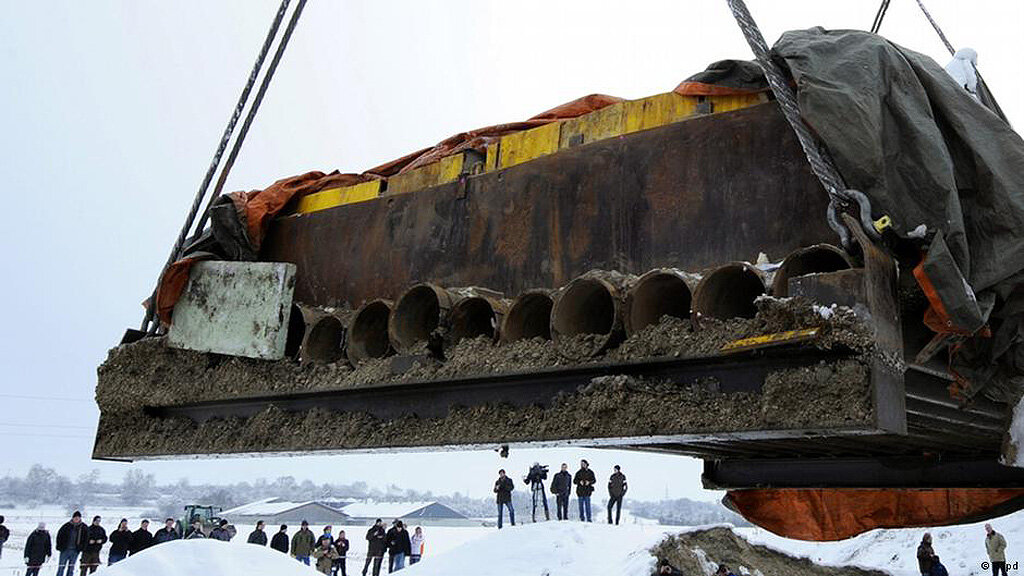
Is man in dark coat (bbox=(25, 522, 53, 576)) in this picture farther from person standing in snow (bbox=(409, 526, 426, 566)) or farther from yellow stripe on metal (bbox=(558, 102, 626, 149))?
yellow stripe on metal (bbox=(558, 102, 626, 149))

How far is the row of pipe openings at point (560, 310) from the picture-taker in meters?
3.05

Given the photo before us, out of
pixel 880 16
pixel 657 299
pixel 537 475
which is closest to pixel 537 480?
pixel 537 475

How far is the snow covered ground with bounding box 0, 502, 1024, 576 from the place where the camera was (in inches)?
341

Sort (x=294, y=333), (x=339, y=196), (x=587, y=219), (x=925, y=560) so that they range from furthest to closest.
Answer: (x=925, y=560)
(x=339, y=196)
(x=294, y=333)
(x=587, y=219)

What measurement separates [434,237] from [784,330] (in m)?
2.18

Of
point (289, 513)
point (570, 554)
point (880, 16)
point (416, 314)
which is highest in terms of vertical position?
point (880, 16)

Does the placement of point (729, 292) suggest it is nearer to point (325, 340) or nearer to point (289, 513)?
point (325, 340)

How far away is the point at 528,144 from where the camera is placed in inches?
174

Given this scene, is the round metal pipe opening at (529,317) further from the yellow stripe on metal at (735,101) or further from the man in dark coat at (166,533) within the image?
the man in dark coat at (166,533)

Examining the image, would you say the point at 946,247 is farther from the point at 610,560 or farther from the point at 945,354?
the point at 610,560

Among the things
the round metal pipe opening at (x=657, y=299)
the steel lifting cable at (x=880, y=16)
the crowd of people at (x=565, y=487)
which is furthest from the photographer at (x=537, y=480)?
the round metal pipe opening at (x=657, y=299)

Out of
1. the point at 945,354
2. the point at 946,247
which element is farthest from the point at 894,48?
the point at 945,354

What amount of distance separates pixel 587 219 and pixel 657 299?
2.30 ft

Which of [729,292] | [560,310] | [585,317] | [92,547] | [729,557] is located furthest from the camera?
[729,557]
